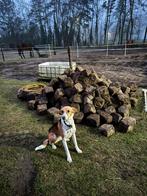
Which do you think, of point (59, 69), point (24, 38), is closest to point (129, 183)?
point (59, 69)

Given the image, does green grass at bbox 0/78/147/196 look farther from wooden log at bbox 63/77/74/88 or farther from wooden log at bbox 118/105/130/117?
wooden log at bbox 63/77/74/88

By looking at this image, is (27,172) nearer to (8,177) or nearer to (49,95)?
(8,177)

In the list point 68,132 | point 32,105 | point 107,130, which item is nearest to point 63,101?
point 32,105

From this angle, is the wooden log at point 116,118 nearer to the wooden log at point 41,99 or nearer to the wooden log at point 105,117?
the wooden log at point 105,117

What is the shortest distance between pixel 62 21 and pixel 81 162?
119 feet

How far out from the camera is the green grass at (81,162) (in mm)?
2660

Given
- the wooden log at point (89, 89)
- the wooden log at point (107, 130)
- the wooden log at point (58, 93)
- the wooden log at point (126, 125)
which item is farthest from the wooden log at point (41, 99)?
the wooden log at point (126, 125)

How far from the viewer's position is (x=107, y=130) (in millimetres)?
3713

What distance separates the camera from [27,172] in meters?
2.97

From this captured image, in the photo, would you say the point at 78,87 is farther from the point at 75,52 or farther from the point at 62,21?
the point at 62,21

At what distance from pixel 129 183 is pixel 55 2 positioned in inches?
1481

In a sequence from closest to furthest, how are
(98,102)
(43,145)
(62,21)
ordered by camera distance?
(43,145)
(98,102)
(62,21)

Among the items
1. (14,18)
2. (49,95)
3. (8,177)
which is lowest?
(8,177)

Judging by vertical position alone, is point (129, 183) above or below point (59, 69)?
below
